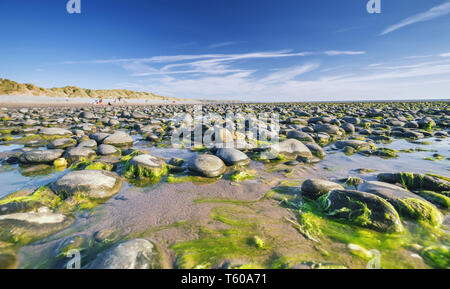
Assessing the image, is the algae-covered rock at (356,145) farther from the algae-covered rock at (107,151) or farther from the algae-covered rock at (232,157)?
the algae-covered rock at (107,151)

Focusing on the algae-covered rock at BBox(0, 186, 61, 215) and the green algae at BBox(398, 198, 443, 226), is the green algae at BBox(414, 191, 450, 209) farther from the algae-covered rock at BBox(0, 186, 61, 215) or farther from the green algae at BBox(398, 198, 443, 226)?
the algae-covered rock at BBox(0, 186, 61, 215)

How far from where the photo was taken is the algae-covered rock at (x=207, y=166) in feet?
10.8

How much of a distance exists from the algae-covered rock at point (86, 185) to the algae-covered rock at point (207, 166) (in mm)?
1280

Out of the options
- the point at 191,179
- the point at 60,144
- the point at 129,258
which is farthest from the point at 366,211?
the point at 60,144

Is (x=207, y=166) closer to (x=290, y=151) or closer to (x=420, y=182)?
(x=290, y=151)

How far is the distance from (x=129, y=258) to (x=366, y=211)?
2309mm

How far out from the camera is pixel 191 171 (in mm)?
3451

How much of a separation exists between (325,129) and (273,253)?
7.00 metres

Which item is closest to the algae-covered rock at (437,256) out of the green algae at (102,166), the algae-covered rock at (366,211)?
the algae-covered rock at (366,211)

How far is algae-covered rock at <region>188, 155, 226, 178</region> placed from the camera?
10.8 ft

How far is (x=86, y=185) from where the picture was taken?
245 centimetres

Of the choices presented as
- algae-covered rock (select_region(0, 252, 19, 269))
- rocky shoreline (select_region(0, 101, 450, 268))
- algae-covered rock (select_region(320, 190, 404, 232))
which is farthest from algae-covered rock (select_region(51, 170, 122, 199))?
algae-covered rock (select_region(320, 190, 404, 232))

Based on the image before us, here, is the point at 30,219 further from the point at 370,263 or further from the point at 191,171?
the point at 370,263
